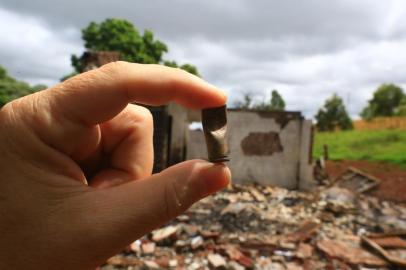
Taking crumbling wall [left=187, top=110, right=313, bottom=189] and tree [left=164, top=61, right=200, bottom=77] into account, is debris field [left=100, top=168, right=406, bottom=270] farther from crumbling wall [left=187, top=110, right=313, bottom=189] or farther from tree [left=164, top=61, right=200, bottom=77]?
tree [left=164, top=61, right=200, bottom=77]

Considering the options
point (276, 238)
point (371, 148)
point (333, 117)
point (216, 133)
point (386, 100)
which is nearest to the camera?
point (216, 133)

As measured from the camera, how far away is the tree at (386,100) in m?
46.4

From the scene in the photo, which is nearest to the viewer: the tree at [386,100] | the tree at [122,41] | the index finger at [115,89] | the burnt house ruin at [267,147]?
the index finger at [115,89]

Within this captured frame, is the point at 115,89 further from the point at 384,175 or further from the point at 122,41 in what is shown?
the point at 122,41

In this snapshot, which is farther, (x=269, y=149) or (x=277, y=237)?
(x=269, y=149)

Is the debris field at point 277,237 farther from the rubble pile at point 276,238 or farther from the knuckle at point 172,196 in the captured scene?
the knuckle at point 172,196

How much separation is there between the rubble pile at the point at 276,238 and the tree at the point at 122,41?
17.5m

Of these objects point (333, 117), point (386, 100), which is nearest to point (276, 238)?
point (333, 117)

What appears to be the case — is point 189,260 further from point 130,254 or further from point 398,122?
point 398,122

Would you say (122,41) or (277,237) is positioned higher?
(122,41)

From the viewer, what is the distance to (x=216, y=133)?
1410mm

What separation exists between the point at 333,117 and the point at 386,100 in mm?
15811

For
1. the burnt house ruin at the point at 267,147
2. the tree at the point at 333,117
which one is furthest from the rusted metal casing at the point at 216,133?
the tree at the point at 333,117

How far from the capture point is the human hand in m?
1.19
